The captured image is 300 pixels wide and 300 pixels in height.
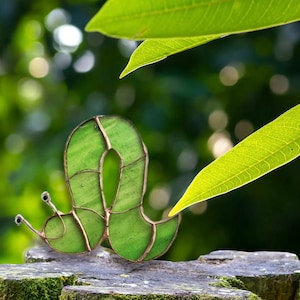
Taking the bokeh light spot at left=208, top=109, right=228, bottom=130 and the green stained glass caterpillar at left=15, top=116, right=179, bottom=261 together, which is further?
the bokeh light spot at left=208, top=109, right=228, bottom=130

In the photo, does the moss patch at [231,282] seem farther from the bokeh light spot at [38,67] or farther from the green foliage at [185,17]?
the bokeh light spot at [38,67]

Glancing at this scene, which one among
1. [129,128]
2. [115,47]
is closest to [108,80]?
[115,47]

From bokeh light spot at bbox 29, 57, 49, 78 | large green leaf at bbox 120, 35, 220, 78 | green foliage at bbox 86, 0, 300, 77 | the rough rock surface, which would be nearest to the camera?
green foliage at bbox 86, 0, 300, 77

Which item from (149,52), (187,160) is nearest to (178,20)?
(149,52)

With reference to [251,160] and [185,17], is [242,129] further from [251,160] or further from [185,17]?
[185,17]

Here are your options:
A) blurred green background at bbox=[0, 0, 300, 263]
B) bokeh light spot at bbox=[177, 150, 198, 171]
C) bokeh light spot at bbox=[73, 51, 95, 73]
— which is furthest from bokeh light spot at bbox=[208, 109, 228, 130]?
bokeh light spot at bbox=[73, 51, 95, 73]

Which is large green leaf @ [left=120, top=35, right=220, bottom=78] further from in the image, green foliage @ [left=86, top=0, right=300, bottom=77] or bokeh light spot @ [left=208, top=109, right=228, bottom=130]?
bokeh light spot @ [left=208, top=109, right=228, bottom=130]
